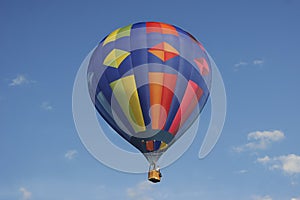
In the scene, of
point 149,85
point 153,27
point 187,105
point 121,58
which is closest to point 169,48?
point 153,27

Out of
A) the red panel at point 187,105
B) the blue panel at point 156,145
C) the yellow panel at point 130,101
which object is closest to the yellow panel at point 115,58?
the yellow panel at point 130,101

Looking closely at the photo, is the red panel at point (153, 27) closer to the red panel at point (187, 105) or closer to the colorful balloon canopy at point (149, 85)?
the colorful balloon canopy at point (149, 85)

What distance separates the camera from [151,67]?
30.4m

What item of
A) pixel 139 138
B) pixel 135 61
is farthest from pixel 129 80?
pixel 139 138

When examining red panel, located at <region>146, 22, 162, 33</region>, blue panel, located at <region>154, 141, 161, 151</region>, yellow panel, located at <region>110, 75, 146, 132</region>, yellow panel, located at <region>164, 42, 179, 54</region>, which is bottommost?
blue panel, located at <region>154, 141, 161, 151</region>

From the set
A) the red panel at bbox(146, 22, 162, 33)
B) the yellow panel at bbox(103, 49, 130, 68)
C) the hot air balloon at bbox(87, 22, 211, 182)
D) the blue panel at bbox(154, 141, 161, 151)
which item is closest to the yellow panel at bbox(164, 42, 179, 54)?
the hot air balloon at bbox(87, 22, 211, 182)

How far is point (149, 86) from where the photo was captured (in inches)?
1192

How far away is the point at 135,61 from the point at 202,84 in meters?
3.89

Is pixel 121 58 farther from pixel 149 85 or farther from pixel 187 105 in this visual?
pixel 187 105

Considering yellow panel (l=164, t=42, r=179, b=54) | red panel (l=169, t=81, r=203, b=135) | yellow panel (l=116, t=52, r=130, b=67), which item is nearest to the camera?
red panel (l=169, t=81, r=203, b=135)

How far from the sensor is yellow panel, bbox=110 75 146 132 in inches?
1181

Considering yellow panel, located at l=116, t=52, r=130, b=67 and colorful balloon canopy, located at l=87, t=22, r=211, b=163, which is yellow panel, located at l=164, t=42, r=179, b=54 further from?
yellow panel, located at l=116, t=52, r=130, b=67

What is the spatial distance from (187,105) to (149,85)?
7.44ft

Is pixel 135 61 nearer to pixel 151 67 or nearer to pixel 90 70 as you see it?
pixel 151 67
